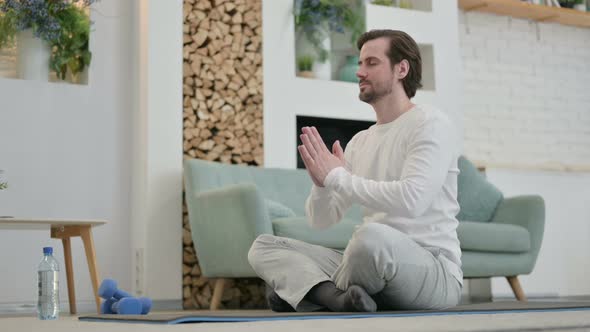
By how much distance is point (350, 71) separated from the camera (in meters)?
5.39

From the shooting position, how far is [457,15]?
5.77 meters

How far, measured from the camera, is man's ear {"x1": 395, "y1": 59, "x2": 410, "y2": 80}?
2.62 metres

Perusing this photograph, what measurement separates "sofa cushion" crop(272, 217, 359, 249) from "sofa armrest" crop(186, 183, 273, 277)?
6 cm

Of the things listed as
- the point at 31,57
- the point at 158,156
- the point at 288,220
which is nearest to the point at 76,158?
the point at 158,156

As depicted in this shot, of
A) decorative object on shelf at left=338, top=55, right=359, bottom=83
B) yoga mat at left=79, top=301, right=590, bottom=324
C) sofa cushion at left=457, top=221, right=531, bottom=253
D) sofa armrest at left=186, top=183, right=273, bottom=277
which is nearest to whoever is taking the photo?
yoga mat at left=79, top=301, right=590, bottom=324

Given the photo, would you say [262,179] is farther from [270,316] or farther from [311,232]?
[270,316]

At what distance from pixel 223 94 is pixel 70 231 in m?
1.30

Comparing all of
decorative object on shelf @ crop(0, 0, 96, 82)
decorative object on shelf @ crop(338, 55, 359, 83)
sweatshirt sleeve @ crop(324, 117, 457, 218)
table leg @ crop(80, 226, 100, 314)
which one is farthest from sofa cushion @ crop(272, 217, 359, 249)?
sweatshirt sleeve @ crop(324, 117, 457, 218)

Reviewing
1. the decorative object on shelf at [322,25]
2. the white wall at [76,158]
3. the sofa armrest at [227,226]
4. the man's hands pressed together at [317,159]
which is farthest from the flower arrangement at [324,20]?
the man's hands pressed together at [317,159]

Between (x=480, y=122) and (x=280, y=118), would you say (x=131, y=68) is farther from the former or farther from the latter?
(x=480, y=122)

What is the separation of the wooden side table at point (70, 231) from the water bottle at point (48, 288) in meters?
0.61

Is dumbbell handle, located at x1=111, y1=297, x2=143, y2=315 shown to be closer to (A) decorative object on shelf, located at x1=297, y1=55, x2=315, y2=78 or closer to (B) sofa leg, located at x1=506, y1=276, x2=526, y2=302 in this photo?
(B) sofa leg, located at x1=506, y1=276, x2=526, y2=302

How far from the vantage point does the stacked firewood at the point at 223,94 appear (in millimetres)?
4703

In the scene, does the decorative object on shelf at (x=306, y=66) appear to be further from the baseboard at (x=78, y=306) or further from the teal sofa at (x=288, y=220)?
the baseboard at (x=78, y=306)
